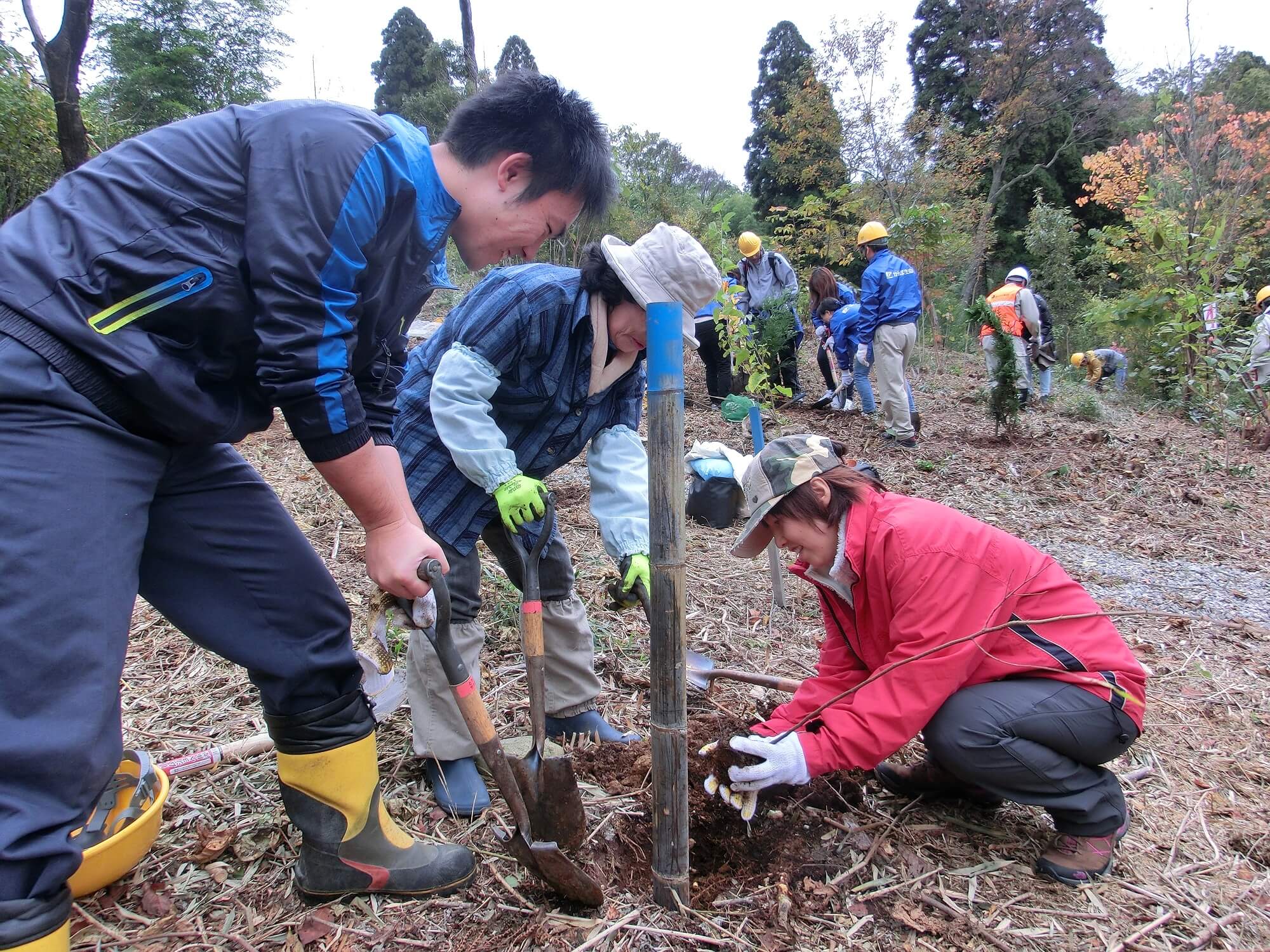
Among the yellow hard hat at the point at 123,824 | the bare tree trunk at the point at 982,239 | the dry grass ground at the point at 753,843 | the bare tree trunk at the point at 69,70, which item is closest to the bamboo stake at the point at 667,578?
the dry grass ground at the point at 753,843

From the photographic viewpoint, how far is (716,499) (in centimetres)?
475

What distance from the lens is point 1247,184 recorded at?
Answer: 12172 millimetres

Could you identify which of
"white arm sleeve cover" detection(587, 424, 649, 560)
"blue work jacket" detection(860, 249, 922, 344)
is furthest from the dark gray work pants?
"blue work jacket" detection(860, 249, 922, 344)

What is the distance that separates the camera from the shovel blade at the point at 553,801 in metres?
1.85

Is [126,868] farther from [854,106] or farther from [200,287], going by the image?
[854,106]

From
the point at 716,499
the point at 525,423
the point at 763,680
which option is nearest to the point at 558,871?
the point at 763,680

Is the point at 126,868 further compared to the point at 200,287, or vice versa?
the point at 126,868

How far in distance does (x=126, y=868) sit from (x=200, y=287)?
1.49 m

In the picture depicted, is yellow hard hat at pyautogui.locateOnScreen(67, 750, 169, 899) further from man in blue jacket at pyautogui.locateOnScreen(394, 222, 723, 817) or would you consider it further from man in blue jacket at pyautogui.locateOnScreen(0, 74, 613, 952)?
man in blue jacket at pyautogui.locateOnScreen(394, 222, 723, 817)

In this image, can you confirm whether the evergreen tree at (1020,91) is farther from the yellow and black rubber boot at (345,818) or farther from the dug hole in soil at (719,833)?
the yellow and black rubber boot at (345,818)

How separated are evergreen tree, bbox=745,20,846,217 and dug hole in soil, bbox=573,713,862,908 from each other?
16.8 metres

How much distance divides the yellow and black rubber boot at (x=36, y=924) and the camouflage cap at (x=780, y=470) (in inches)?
61.4

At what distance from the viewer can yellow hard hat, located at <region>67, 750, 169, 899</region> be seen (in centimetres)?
176

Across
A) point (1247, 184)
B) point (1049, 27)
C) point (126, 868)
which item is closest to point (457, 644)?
point (126, 868)
